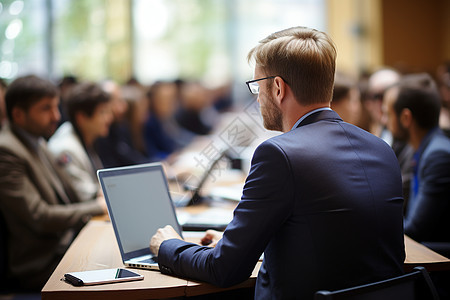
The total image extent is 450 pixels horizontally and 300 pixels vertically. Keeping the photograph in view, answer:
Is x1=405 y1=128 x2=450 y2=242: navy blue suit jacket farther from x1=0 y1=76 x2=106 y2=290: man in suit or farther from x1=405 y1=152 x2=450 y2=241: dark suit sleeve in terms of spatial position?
x1=0 y1=76 x2=106 y2=290: man in suit

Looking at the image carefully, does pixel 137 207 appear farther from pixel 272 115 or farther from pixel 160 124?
pixel 160 124

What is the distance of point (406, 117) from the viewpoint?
2451 millimetres

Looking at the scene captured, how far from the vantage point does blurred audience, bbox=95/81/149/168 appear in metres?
4.38

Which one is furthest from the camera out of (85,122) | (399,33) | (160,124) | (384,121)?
(399,33)

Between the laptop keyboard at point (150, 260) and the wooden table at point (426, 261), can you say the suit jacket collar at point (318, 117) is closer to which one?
the wooden table at point (426, 261)

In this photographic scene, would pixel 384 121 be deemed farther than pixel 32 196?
Yes

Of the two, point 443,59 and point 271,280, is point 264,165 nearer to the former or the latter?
point 271,280

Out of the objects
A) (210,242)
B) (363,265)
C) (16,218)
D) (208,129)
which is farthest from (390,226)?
(208,129)

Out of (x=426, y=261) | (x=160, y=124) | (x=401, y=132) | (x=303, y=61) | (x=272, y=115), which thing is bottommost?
(x=160, y=124)

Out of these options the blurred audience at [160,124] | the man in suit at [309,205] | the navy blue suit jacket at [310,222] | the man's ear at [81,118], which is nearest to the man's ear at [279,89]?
the man in suit at [309,205]

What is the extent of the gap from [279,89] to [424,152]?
1109 millimetres

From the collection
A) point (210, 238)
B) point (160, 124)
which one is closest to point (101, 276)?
point (210, 238)

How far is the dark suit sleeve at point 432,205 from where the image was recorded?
2092 mm

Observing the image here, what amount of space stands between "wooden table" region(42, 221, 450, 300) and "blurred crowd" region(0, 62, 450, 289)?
1.60ft
